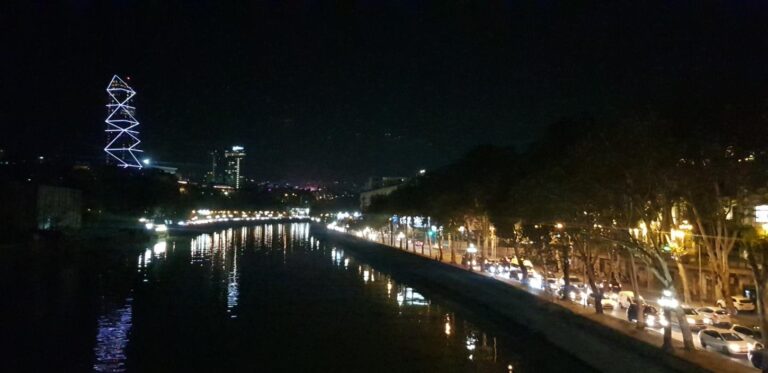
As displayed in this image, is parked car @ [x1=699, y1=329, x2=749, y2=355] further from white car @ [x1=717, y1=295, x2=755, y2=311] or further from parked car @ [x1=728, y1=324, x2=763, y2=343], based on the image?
white car @ [x1=717, y1=295, x2=755, y2=311]

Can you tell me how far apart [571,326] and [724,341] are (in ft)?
19.4

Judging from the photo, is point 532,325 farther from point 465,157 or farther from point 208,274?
point 208,274

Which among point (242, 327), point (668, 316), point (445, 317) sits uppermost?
point (668, 316)

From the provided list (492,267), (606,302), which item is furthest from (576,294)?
(492,267)

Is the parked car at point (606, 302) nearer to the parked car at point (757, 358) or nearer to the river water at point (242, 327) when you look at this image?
the river water at point (242, 327)

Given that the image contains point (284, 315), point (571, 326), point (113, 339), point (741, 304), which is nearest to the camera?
point (113, 339)

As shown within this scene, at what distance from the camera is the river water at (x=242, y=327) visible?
26109mm

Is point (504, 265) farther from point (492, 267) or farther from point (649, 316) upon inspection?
point (649, 316)

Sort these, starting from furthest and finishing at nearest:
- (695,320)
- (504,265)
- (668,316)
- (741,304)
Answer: (504,265) < (741,304) < (695,320) < (668,316)

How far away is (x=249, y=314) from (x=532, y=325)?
1424 cm

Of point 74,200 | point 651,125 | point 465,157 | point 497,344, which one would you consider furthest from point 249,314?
point 74,200

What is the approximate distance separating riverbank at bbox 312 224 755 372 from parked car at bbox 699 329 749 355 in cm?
309

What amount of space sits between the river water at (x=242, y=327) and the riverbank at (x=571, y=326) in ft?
2.81

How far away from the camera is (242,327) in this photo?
33.9 meters
